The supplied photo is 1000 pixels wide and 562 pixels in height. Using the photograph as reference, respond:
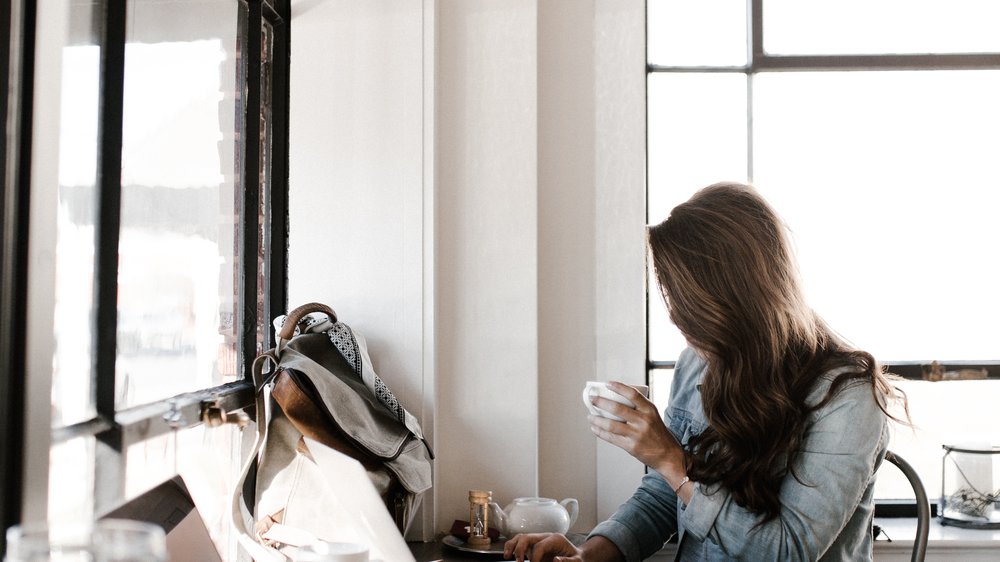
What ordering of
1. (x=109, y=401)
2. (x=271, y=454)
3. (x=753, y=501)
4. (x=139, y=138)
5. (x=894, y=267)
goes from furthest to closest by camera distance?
(x=894, y=267), (x=271, y=454), (x=753, y=501), (x=139, y=138), (x=109, y=401)

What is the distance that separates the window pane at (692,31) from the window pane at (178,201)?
120 centimetres

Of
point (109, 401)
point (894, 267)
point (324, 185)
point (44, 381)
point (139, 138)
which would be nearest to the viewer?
point (44, 381)

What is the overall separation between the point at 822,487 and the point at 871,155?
1365 millimetres

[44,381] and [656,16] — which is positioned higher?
Answer: [656,16]

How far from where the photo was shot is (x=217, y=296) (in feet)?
5.83

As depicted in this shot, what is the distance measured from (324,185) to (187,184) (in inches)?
25.1

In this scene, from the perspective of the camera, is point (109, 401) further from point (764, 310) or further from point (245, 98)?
point (764, 310)

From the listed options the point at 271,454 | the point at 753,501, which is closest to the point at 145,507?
the point at 271,454

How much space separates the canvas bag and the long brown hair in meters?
0.65

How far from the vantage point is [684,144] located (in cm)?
251

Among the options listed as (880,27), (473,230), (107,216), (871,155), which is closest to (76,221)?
(107,216)

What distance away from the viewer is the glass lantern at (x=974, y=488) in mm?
2365

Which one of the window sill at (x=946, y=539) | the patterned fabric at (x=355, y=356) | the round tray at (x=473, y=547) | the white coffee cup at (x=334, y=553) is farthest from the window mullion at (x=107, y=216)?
the window sill at (x=946, y=539)

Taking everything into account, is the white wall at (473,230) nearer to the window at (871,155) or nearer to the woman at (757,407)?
the window at (871,155)
